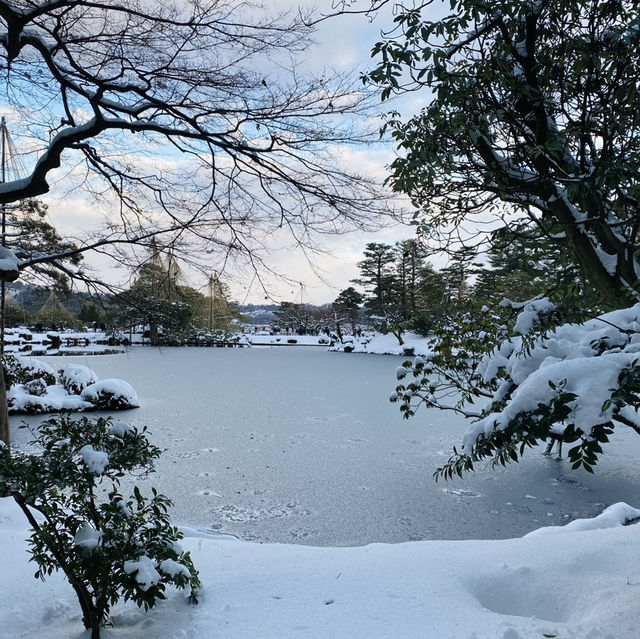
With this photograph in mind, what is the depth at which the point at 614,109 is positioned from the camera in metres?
1.96

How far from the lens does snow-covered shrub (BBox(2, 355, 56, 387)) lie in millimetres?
10203

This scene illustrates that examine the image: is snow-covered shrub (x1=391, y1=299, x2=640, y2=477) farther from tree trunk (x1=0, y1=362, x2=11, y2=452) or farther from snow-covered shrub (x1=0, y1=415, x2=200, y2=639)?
tree trunk (x1=0, y1=362, x2=11, y2=452)

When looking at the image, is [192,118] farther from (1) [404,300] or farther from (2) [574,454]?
(1) [404,300]

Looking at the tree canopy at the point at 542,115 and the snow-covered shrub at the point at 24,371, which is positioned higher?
the tree canopy at the point at 542,115

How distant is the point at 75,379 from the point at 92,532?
9970 mm

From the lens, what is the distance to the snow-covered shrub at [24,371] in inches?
402

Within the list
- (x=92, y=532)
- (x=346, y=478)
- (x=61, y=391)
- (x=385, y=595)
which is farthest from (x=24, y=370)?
(x=385, y=595)

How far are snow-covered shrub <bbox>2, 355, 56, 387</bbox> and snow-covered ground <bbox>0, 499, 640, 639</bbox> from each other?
28.8 feet

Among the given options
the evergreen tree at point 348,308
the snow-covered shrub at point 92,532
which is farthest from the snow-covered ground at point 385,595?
the evergreen tree at point 348,308

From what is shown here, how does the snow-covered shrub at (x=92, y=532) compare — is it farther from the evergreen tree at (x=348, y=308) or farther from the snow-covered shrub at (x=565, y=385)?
the evergreen tree at (x=348, y=308)

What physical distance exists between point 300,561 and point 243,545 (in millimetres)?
600

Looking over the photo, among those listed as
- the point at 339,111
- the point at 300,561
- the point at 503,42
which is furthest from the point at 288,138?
the point at 300,561

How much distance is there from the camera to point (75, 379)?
1058 centimetres

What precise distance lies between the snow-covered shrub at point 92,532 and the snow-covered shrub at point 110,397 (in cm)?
835
